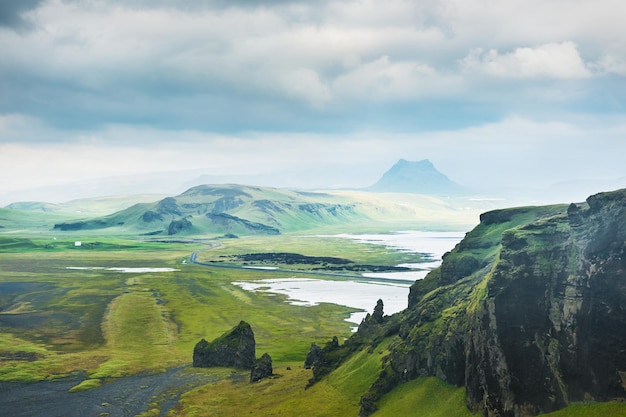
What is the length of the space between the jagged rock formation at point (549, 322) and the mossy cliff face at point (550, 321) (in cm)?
9

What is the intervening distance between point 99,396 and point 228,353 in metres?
31.9

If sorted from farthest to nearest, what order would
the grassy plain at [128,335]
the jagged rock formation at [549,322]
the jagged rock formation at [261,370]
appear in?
the grassy plain at [128,335], the jagged rock formation at [261,370], the jagged rock formation at [549,322]

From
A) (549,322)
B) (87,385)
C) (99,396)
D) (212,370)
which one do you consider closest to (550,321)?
(549,322)

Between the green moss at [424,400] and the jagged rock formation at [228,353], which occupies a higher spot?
the green moss at [424,400]

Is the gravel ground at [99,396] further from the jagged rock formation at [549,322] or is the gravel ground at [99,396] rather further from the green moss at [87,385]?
the jagged rock formation at [549,322]

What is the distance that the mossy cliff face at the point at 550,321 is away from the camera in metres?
50.1

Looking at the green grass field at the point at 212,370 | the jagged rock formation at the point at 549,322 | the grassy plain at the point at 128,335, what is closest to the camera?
the jagged rock formation at the point at 549,322

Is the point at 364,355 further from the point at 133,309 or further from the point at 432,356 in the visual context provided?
the point at 133,309

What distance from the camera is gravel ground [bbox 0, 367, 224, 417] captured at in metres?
91.6

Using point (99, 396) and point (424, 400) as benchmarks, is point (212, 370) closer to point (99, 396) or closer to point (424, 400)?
point (99, 396)

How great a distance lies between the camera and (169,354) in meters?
135

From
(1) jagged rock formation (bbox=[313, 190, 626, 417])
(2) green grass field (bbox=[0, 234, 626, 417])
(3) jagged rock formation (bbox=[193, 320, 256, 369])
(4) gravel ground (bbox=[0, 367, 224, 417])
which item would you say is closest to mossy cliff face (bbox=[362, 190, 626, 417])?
(1) jagged rock formation (bbox=[313, 190, 626, 417])

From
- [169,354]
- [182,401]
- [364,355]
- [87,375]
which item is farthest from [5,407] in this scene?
[364,355]

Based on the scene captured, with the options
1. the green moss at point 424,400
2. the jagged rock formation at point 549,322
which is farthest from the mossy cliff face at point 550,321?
the green moss at point 424,400
